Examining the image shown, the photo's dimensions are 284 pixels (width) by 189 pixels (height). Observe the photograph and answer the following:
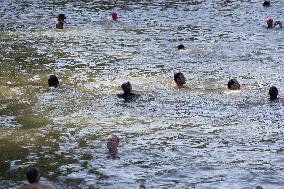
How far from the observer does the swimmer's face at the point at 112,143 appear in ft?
60.1

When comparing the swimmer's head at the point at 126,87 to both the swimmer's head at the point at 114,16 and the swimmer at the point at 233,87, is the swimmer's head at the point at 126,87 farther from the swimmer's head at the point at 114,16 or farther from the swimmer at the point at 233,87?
the swimmer's head at the point at 114,16

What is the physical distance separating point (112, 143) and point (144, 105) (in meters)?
5.20

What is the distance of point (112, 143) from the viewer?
18.4 metres

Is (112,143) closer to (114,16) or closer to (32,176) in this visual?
(32,176)

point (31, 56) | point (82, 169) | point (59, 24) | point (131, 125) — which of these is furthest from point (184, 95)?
point (59, 24)

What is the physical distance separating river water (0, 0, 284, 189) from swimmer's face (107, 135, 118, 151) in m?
0.28

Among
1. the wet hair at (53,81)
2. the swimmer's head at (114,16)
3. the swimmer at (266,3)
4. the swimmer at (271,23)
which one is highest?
the swimmer at (266,3)

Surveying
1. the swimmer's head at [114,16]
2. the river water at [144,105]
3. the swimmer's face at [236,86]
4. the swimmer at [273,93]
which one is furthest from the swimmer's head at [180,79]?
the swimmer's head at [114,16]

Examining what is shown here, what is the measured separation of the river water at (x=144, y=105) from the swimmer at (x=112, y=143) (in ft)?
0.80

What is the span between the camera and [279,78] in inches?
1035

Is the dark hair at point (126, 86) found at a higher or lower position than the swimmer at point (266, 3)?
lower

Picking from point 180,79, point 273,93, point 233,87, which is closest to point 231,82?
point 233,87

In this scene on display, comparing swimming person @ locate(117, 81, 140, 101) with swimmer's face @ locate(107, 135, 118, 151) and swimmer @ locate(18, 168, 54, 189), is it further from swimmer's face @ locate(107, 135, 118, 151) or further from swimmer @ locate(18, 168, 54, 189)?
swimmer @ locate(18, 168, 54, 189)

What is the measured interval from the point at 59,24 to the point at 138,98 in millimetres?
16593
